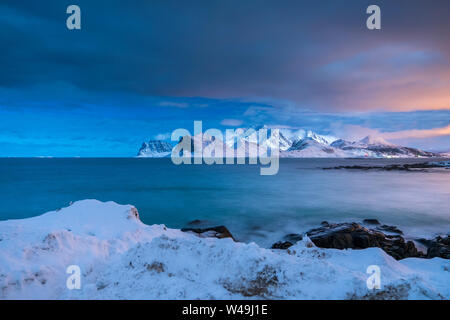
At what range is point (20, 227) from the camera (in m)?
8.16

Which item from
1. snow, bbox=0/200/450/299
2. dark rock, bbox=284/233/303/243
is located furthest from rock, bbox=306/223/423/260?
snow, bbox=0/200/450/299

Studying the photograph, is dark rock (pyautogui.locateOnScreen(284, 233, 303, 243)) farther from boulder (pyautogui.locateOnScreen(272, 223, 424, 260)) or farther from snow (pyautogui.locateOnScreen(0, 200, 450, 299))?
snow (pyautogui.locateOnScreen(0, 200, 450, 299))

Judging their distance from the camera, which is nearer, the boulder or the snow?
the snow

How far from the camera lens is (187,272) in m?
5.64

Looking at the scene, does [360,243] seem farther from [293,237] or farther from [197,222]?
[197,222]

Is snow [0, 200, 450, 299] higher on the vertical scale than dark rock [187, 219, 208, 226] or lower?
higher

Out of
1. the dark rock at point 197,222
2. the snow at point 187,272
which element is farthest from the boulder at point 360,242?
the dark rock at point 197,222

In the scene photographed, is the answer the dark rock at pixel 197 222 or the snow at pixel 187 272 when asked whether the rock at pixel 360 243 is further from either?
the dark rock at pixel 197 222

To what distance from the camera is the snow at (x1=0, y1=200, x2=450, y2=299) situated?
15.8 ft

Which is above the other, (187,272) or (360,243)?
(187,272)

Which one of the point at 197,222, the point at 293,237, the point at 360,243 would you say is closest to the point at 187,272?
the point at 360,243

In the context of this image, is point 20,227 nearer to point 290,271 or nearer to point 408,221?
point 290,271

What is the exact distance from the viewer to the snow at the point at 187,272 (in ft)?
15.8
